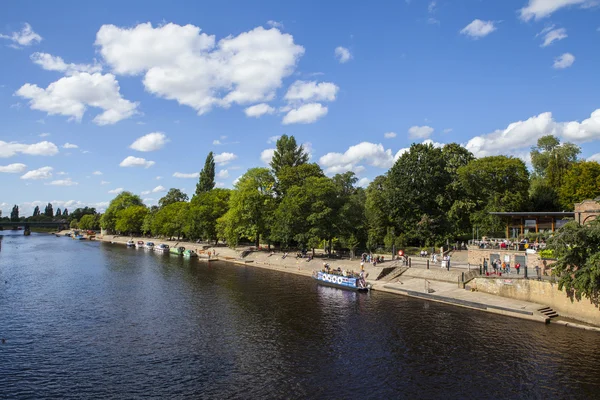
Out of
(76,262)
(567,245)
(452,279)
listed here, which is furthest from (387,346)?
(76,262)

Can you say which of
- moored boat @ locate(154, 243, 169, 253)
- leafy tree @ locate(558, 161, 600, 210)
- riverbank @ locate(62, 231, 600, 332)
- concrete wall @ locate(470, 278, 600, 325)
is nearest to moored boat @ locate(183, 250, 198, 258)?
riverbank @ locate(62, 231, 600, 332)

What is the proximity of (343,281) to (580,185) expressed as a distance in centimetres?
5229

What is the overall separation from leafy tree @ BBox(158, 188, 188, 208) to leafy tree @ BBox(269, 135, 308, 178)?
89750 mm

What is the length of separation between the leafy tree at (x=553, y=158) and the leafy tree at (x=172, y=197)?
481 ft

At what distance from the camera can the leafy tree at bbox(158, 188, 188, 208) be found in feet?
616

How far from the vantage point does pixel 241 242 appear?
11019 centimetres

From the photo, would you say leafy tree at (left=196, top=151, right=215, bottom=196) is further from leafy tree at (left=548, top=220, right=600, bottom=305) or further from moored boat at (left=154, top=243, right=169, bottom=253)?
leafy tree at (left=548, top=220, right=600, bottom=305)

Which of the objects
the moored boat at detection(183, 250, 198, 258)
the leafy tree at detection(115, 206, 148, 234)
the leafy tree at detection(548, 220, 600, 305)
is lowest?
the moored boat at detection(183, 250, 198, 258)

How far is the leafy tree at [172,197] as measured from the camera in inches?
7386

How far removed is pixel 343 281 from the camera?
183 feet

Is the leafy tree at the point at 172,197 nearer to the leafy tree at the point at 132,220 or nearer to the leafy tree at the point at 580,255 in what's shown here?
the leafy tree at the point at 132,220

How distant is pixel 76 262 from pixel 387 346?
79.0 metres

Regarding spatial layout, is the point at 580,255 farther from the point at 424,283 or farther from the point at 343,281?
the point at 343,281

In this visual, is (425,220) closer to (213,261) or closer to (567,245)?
(567,245)
